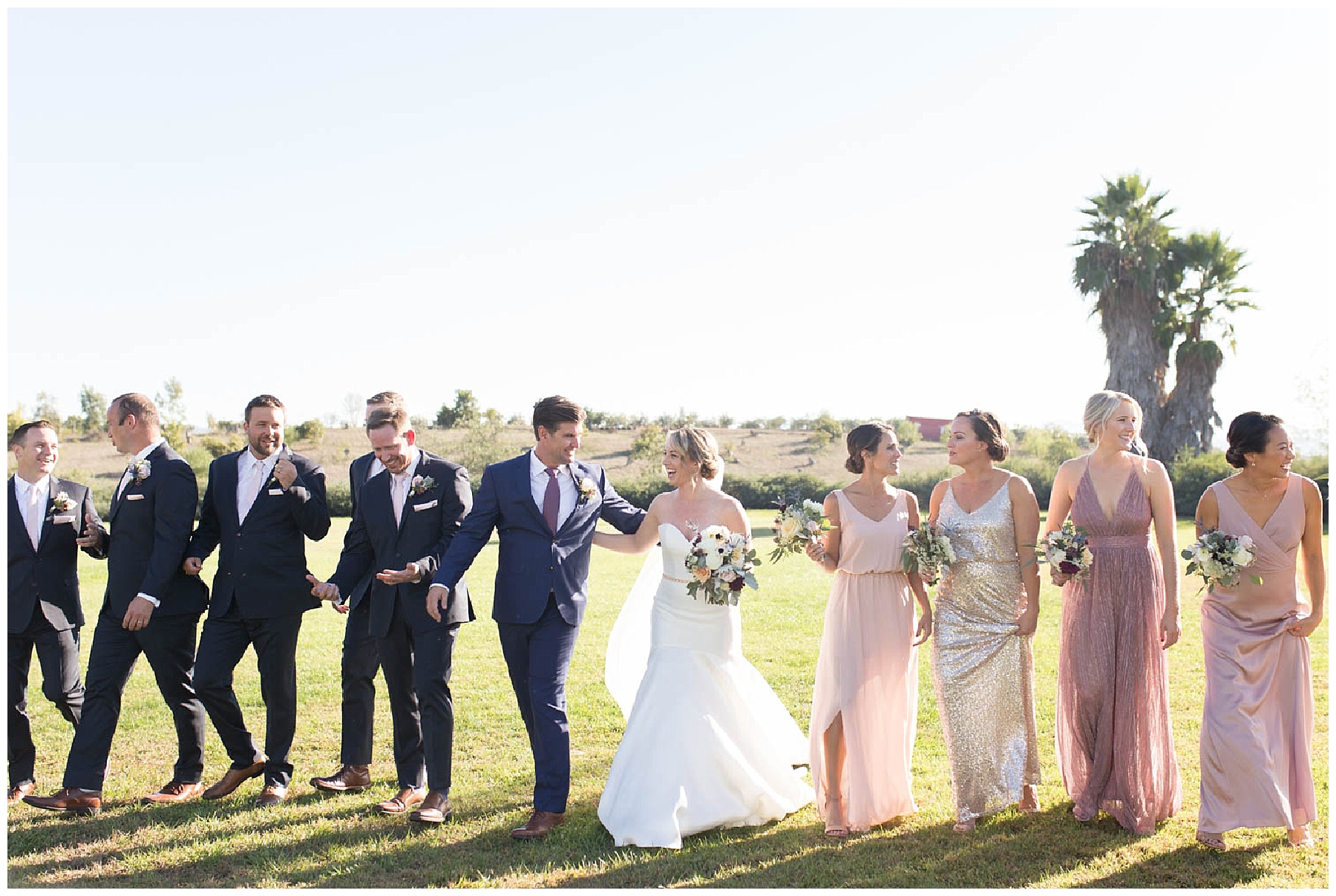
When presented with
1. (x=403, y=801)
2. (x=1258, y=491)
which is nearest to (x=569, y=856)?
(x=403, y=801)

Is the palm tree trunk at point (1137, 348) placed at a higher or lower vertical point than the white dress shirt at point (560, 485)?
higher

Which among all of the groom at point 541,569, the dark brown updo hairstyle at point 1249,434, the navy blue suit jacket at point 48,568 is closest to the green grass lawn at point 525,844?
the groom at point 541,569

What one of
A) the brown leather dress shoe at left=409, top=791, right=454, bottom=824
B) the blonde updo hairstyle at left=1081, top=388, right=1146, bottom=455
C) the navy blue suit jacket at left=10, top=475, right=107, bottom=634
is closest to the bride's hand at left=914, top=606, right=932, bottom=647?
the blonde updo hairstyle at left=1081, top=388, right=1146, bottom=455

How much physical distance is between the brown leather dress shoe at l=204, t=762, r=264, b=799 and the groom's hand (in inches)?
73.1

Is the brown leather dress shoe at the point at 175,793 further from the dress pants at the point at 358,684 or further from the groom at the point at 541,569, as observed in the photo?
the groom at the point at 541,569

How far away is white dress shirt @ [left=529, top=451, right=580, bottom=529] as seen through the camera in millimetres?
6422

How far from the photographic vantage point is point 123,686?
6965 mm

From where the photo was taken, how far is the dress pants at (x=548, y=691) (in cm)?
623

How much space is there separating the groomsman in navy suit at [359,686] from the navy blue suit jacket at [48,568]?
174 cm

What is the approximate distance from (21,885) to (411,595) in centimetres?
238

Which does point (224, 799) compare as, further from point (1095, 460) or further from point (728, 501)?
point (1095, 460)

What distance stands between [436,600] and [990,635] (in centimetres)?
310

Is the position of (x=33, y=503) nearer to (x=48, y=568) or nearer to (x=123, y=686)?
(x=48, y=568)

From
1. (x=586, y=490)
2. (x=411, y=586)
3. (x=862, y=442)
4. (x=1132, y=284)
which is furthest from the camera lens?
(x=1132, y=284)
